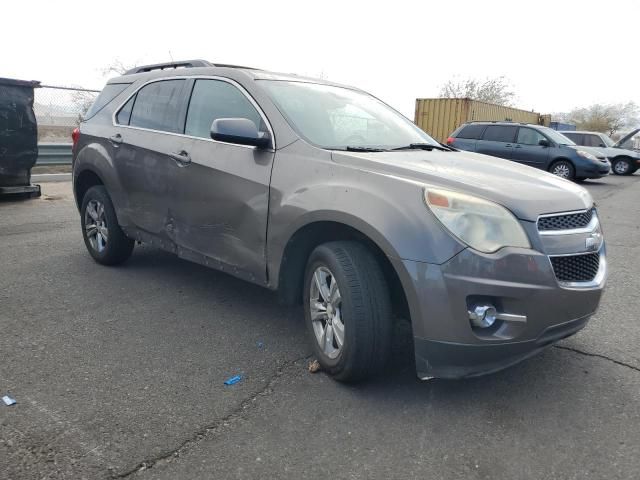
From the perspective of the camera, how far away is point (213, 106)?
3908 mm

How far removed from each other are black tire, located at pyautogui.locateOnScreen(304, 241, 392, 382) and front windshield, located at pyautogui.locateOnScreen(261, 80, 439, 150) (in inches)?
31.4

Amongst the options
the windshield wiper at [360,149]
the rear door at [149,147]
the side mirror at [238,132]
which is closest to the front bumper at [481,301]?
the windshield wiper at [360,149]

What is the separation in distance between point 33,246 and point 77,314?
2451 mm

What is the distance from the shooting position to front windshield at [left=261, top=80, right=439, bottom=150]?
135 inches

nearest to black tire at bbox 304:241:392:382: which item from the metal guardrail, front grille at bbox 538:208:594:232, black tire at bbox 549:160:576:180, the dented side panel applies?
the dented side panel

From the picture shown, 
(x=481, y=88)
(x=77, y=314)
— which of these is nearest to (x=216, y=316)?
(x=77, y=314)

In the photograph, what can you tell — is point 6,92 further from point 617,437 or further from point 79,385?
point 617,437

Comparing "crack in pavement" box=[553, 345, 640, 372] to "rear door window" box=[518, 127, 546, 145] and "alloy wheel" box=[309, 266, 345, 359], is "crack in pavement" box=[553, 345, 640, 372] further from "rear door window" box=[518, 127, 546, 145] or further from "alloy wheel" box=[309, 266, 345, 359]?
"rear door window" box=[518, 127, 546, 145]

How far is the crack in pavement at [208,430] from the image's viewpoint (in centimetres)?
227

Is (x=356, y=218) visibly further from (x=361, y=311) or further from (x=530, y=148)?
(x=530, y=148)

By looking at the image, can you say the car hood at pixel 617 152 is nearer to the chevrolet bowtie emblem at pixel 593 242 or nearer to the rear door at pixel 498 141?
the rear door at pixel 498 141

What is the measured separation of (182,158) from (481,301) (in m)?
2.43

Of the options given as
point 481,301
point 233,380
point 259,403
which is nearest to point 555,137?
point 481,301

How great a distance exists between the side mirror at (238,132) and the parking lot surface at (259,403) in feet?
4.32
